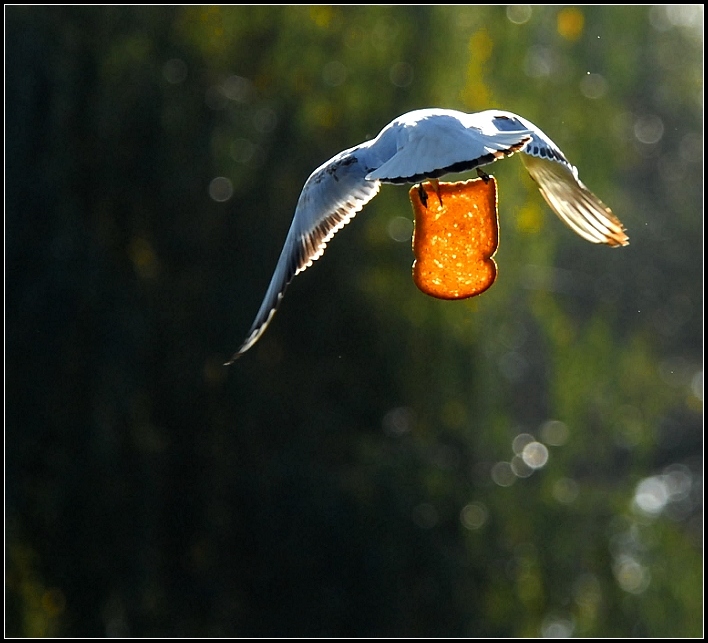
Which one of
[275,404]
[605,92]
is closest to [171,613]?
[275,404]

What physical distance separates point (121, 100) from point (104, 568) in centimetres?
292

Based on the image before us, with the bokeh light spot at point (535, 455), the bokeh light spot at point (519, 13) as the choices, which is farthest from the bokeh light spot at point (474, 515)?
the bokeh light spot at point (519, 13)

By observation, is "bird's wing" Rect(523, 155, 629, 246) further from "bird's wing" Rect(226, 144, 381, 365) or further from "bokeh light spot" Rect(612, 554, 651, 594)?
"bokeh light spot" Rect(612, 554, 651, 594)

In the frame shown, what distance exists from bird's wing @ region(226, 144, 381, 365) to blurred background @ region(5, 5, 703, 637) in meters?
3.89

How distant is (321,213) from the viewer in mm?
5461

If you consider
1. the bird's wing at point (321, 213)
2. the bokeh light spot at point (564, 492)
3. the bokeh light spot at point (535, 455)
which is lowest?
the bokeh light spot at point (564, 492)

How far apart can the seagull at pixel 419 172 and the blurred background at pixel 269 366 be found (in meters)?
3.84

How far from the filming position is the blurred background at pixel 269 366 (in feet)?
30.5

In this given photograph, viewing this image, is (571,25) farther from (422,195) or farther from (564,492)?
(422,195)

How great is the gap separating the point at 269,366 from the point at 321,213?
4733mm

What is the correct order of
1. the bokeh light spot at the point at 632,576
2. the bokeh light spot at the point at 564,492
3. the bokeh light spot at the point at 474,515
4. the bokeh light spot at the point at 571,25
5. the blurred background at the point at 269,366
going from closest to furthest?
1. the blurred background at the point at 269,366
2. the bokeh light spot at the point at 474,515
3. the bokeh light spot at the point at 564,492
4. the bokeh light spot at the point at 632,576
5. the bokeh light spot at the point at 571,25

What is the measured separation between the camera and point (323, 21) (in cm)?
1012

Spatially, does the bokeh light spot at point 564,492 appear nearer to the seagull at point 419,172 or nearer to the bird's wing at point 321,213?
the seagull at point 419,172

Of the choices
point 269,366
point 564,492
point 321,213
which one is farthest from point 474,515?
point 321,213
